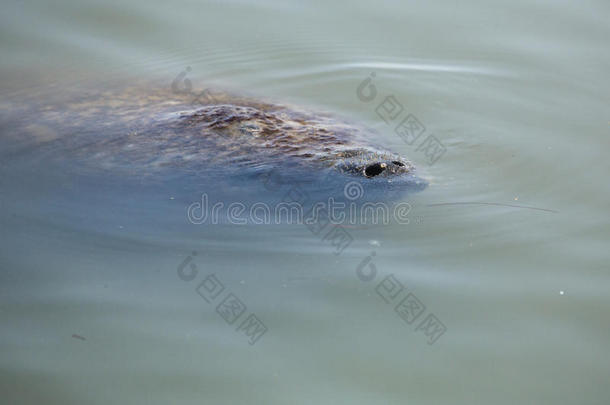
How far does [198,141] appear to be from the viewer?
300 centimetres

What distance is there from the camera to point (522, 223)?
300 cm

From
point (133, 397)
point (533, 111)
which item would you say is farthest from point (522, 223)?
point (133, 397)

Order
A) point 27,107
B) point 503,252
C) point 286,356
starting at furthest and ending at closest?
point 27,107 < point 503,252 < point 286,356

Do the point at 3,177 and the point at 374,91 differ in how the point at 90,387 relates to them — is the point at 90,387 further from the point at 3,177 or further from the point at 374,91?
the point at 374,91

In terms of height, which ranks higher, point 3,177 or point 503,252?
point 503,252

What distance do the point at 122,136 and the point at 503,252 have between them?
2.00 metres
